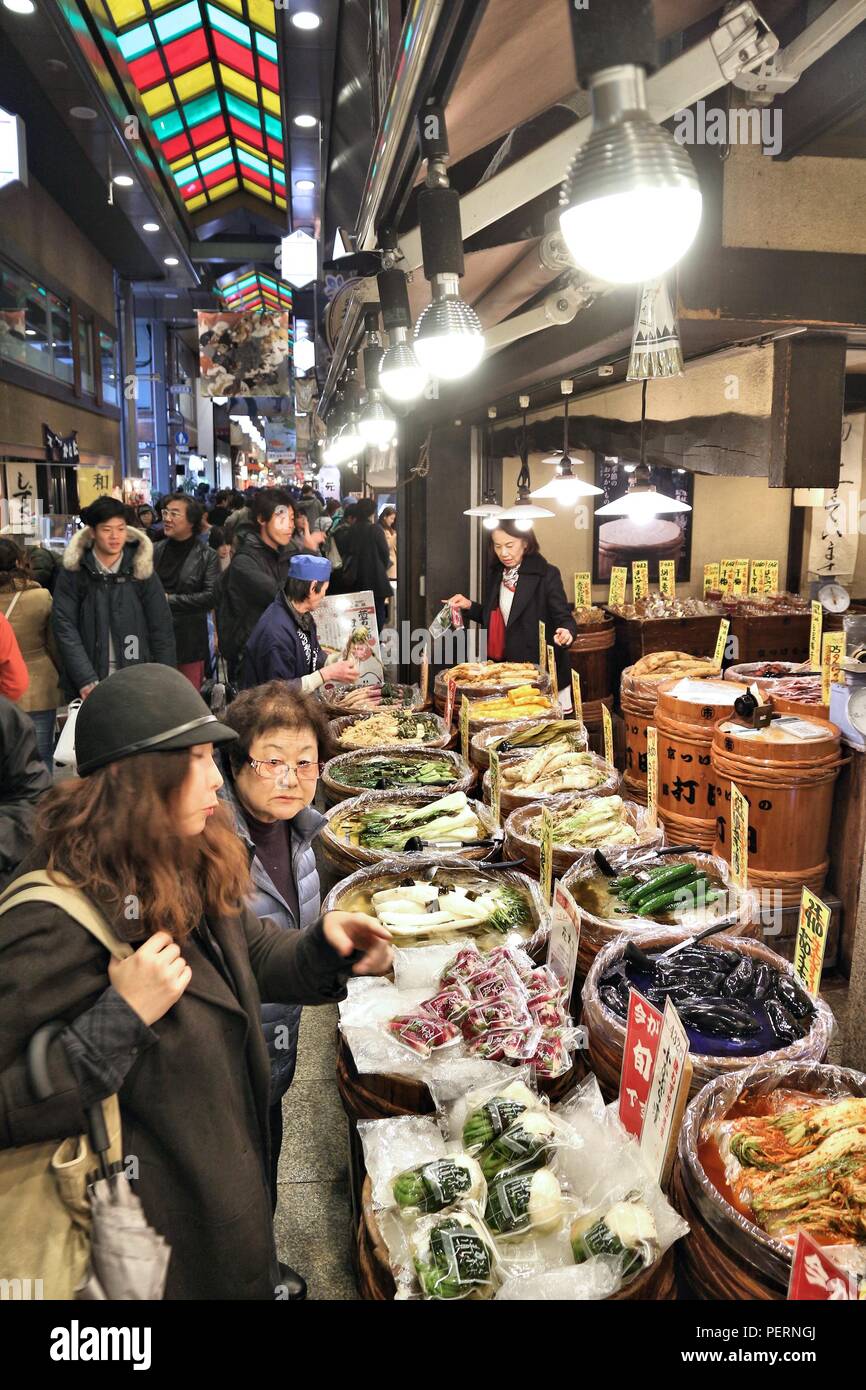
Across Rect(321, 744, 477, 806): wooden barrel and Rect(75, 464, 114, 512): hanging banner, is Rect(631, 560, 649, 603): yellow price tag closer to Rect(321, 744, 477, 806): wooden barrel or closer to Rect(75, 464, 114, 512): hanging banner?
Rect(321, 744, 477, 806): wooden barrel

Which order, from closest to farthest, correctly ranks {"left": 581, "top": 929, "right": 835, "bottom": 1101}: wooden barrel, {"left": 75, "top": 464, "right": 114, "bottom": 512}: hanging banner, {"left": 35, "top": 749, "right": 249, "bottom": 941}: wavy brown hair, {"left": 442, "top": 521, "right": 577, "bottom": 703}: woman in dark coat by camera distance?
{"left": 35, "top": 749, "right": 249, "bottom": 941}: wavy brown hair
{"left": 581, "top": 929, "right": 835, "bottom": 1101}: wooden barrel
{"left": 442, "top": 521, "right": 577, "bottom": 703}: woman in dark coat
{"left": 75, "top": 464, "right": 114, "bottom": 512}: hanging banner

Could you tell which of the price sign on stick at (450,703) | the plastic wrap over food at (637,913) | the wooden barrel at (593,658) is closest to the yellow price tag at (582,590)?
the wooden barrel at (593,658)

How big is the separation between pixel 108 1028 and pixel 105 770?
44 cm

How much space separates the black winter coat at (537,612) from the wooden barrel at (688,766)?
2.02 m

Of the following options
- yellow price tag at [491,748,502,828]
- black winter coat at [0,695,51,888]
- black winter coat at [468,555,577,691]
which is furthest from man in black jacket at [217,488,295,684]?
yellow price tag at [491,748,502,828]

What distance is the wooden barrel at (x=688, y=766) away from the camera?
416cm

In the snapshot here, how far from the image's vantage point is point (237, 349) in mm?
18859

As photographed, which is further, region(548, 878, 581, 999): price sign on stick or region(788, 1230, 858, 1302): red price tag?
region(548, 878, 581, 999): price sign on stick

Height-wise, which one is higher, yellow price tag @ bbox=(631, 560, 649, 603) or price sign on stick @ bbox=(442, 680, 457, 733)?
yellow price tag @ bbox=(631, 560, 649, 603)

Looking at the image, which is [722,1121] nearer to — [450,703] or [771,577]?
[450,703]

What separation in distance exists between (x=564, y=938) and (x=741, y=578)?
7.58 m

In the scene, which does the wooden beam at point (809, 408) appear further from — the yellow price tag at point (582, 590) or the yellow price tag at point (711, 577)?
the yellow price tag at point (711, 577)

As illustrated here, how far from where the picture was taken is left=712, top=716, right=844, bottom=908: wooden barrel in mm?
3711

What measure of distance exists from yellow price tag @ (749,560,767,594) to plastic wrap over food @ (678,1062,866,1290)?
7.60m
